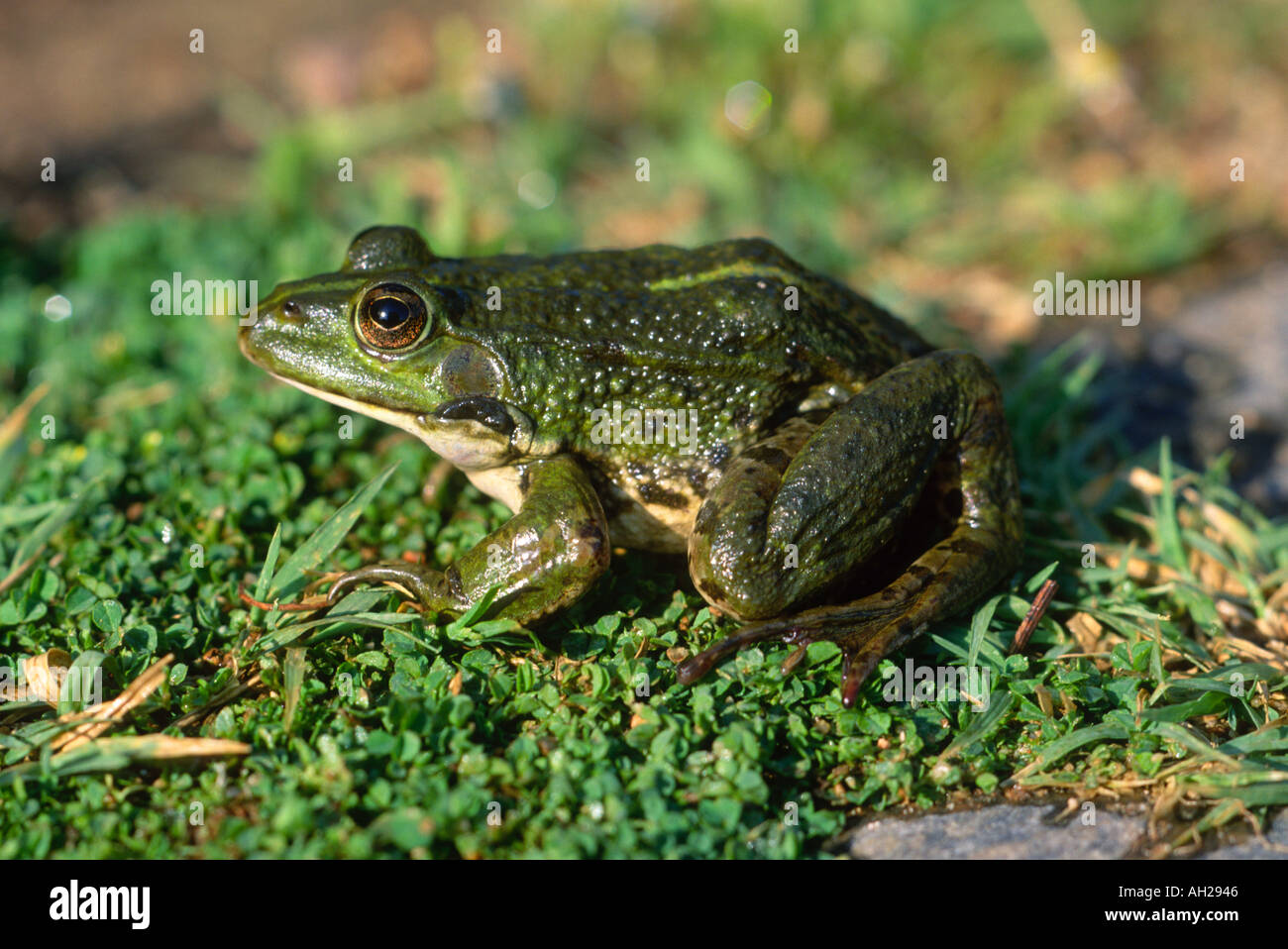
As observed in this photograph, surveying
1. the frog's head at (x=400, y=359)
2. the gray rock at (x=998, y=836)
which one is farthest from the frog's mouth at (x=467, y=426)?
the gray rock at (x=998, y=836)

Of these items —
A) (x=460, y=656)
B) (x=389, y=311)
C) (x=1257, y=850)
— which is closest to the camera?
(x=1257, y=850)

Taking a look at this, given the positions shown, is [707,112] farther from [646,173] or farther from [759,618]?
[759,618]

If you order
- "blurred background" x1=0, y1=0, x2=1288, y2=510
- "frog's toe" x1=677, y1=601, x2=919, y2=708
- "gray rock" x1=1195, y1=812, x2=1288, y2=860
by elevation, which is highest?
"blurred background" x1=0, y1=0, x2=1288, y2=510

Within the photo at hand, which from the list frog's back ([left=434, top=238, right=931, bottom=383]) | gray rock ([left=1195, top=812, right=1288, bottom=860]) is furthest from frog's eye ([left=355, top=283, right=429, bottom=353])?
gray rock ([left=1195, top=812, right=1288, bottom=860])

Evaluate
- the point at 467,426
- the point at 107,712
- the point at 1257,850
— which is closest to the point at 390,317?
the point at 467,426

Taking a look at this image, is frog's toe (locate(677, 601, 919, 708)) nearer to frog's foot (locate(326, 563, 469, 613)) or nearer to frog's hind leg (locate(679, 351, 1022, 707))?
frog's hind leg (locate(679, 351, 1022, 707))

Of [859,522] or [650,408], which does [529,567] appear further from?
[859,522]
